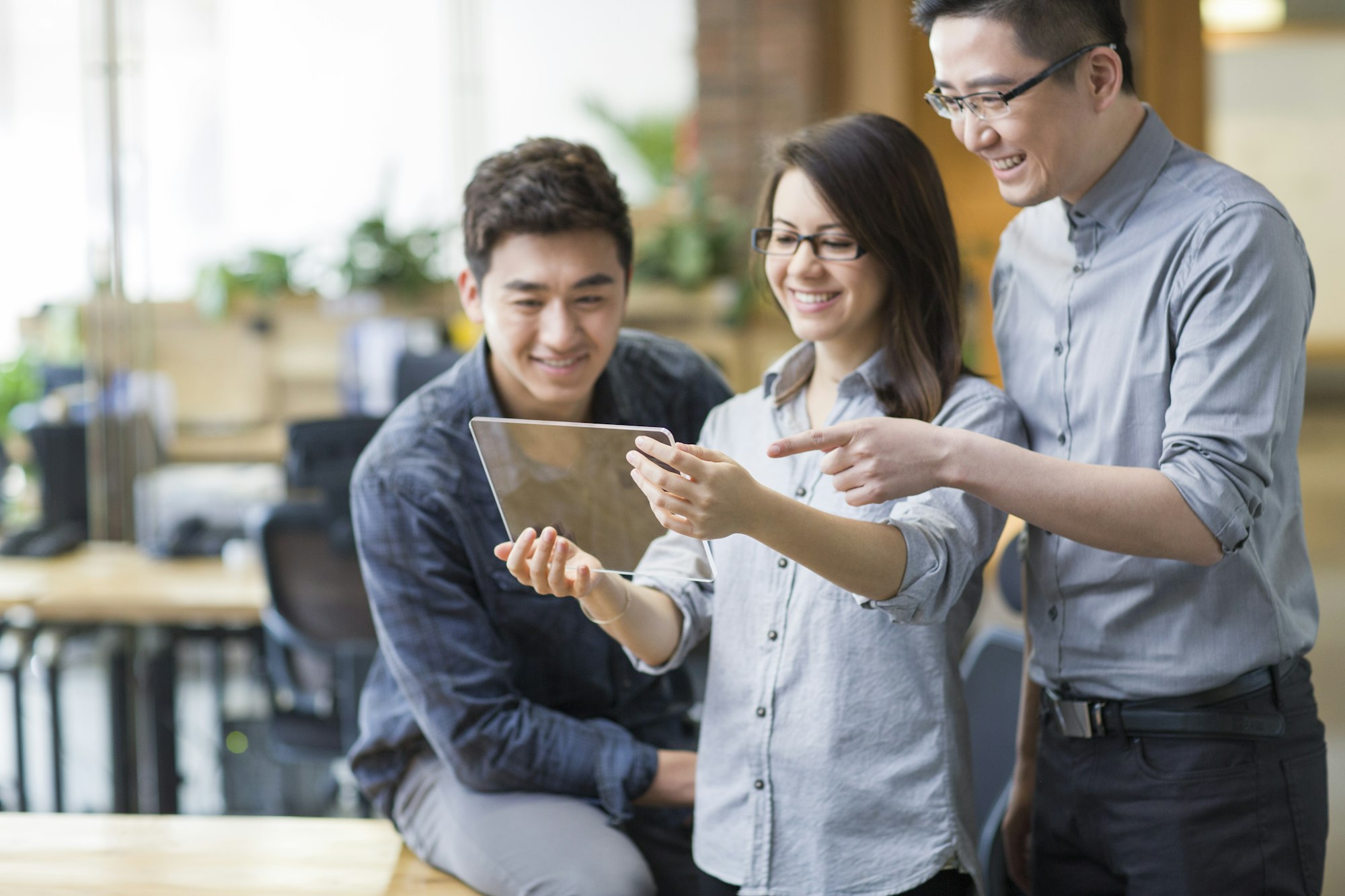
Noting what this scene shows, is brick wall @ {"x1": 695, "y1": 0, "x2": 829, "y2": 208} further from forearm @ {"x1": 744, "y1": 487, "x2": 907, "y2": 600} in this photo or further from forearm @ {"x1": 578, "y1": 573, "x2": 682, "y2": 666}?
forearm @ {"x1": 744, "y1": 487, "x2": 907, "y2": 600}

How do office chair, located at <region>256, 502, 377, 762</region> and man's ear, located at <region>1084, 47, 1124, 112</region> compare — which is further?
office chair, located at <region>256, 502, 377, 762</region>

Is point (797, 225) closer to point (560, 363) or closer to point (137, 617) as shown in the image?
point (560, 363)

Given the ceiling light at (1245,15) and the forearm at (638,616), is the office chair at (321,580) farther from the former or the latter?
the ceiling light at (1245,15)

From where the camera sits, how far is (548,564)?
1.27m

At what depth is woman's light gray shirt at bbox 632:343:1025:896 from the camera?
1314 millimetres

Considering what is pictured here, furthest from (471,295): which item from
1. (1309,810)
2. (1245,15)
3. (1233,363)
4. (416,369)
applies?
(1245,15)

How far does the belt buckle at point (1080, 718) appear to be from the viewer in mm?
1380

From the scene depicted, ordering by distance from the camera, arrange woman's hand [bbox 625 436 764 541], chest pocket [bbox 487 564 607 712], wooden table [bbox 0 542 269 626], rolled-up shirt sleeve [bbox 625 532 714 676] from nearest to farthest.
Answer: woman's hand [bbox 625 436 764 541], rolled-up shirt sleeve [bbox 625 532 714 676], chest pocket [bbox 487 564 607 712], wooden table [bbox 0 542 269 626]

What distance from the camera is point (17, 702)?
3.21 metres

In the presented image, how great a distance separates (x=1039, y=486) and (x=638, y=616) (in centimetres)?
49

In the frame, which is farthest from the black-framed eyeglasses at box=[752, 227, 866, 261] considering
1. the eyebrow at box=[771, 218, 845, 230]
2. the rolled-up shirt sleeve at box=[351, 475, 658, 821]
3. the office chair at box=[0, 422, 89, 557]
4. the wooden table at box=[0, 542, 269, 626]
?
the office chair at box=[0, 422, 89, 557]

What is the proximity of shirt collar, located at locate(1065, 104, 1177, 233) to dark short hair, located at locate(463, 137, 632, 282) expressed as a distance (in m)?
0.67

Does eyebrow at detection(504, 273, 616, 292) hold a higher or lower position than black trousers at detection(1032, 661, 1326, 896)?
higher

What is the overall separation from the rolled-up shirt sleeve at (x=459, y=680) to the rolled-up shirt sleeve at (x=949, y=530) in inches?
21.9
